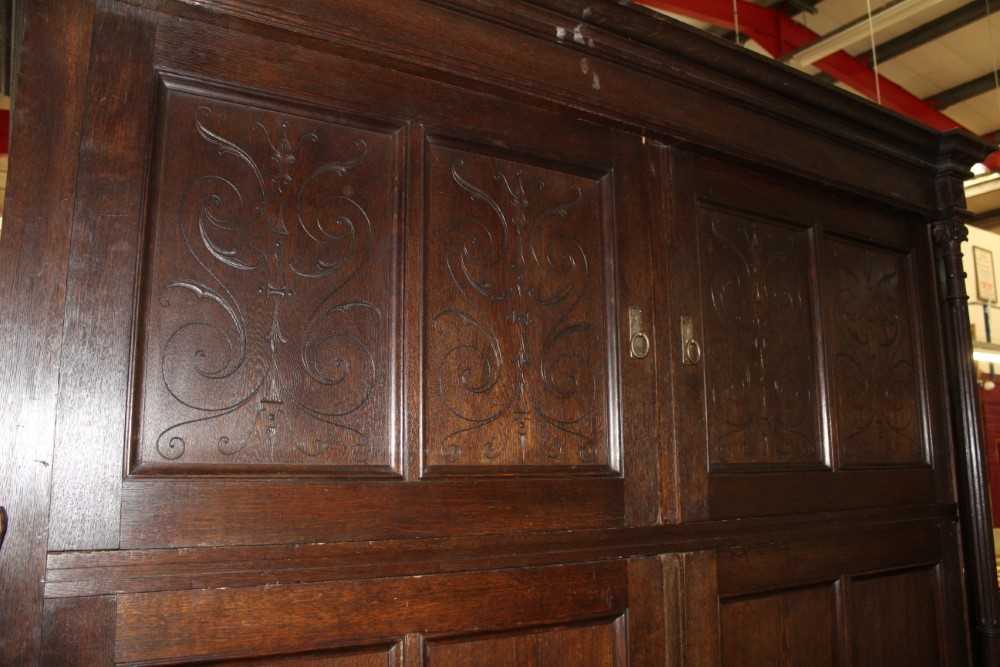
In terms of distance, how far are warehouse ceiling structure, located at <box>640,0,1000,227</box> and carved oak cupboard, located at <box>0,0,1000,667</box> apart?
159 cm

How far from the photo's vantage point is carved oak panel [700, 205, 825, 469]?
162 centimetres

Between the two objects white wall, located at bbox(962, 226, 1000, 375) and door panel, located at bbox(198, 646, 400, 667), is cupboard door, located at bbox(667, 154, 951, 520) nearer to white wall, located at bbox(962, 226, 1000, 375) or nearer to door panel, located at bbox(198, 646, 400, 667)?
door panel, located at bbox(198, 646, 400, 667)

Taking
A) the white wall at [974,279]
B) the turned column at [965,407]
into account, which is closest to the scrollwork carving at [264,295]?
the turned column at [965,407]

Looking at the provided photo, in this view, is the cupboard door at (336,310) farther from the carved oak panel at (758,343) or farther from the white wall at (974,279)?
the white wall at (974,279)

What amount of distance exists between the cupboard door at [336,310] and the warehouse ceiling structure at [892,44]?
1960 millimetres

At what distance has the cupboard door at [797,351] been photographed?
1.58 meters

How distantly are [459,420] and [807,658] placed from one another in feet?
3.21

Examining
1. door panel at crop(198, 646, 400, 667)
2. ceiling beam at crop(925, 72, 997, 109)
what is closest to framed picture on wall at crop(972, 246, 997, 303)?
ceiling beam at crop(925, 72, 997, 109)

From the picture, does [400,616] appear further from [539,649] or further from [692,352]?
[692,352]

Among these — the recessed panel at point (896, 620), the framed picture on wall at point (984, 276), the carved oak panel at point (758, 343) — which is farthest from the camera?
the framed picture on wall at point (984, 276)

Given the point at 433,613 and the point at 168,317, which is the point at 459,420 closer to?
the point at 433,613

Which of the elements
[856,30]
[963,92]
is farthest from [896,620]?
[963,92]

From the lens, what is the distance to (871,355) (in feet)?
6.32

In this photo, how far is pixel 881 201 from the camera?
1.98 metres
